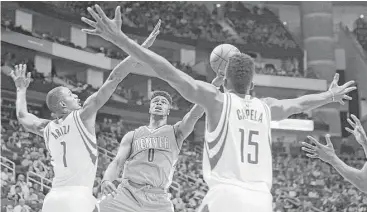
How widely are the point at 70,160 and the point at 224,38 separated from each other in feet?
91.3

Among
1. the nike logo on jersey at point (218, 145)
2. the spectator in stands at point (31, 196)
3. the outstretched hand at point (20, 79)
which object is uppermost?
the outstretched hand at point (20, 79)

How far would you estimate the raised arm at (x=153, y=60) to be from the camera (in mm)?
4195

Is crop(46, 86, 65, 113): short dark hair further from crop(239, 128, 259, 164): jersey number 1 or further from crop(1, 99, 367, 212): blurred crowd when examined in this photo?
crop(1, 99, 367, 212): blurred crowd

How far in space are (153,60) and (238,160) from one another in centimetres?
90

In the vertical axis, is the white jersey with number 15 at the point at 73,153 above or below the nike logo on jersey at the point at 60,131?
below

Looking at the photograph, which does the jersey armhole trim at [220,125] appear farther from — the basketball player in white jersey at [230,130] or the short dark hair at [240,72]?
the short dark hair at [240,72]

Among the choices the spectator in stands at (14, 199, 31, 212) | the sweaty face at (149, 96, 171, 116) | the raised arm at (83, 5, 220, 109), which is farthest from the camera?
the spectator in stands at (14, 199, 31, 212)

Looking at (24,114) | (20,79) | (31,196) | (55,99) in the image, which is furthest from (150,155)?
(31,196)

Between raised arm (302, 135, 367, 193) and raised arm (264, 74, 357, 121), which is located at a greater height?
raised arm (264, 74, 357, 121)

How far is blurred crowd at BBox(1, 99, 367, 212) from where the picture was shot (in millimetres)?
16312

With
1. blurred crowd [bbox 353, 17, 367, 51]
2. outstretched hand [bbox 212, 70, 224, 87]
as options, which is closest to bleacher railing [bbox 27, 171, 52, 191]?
outstretched hand [bbox 212, 70, 224, 87]

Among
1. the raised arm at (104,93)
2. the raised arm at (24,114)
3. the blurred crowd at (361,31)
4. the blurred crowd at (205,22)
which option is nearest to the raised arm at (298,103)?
the raised arm at (104,93)

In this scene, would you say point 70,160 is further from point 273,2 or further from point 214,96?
point 273,2

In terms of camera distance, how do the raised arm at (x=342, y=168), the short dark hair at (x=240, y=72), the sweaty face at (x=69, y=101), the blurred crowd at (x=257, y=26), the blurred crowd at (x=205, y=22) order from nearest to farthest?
the short dark hair at (x=240, y=72)
the raised arm at (x=342, y=168)
the sweaty face at (x=69, y=101)
the blurred crowd at (x=205, y=22)
the blurred crowd at (x=257, y=26)
